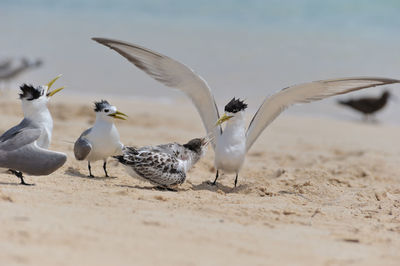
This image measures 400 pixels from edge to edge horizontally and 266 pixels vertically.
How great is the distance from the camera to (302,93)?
6.03m

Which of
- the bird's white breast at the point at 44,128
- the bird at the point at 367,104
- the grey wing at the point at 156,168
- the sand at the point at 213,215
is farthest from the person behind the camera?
the bird at the point at 367,104

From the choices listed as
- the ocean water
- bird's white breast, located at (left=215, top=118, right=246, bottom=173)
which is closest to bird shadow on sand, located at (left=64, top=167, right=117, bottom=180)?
bird's white breast, located at (left=215, top=118, right=246, bottom=173)

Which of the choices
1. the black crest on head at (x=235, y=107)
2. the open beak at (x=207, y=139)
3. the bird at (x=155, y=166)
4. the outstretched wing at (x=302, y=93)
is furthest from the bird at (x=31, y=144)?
the outstretched wing at (x=302, y=93)

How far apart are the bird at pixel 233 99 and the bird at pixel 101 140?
65 cm

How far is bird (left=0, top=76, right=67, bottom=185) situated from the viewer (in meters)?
4.85

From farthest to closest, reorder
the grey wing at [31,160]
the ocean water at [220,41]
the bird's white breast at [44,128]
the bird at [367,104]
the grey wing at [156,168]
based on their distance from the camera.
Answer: the ocean water at [220,41] < the bird at [367,104] < the grey wing at [156,168] < the bird's white breast at [44,128] < the grey wing at [31,160]

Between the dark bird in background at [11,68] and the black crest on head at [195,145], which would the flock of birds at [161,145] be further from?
the dark bird in background at [11,68]

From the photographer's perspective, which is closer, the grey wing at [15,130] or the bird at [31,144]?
the bird at [31,144]

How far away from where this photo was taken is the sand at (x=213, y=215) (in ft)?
10.6

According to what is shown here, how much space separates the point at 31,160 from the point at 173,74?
6.22ft

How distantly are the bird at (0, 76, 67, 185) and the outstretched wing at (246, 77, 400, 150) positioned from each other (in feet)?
6.80

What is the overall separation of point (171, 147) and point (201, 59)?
10342 millimetres

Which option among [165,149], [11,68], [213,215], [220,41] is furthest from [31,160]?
[220,41]

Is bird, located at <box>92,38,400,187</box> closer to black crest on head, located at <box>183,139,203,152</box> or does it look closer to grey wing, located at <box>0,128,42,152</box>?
black crest on head, located at <box>183,139,203,152</box>
